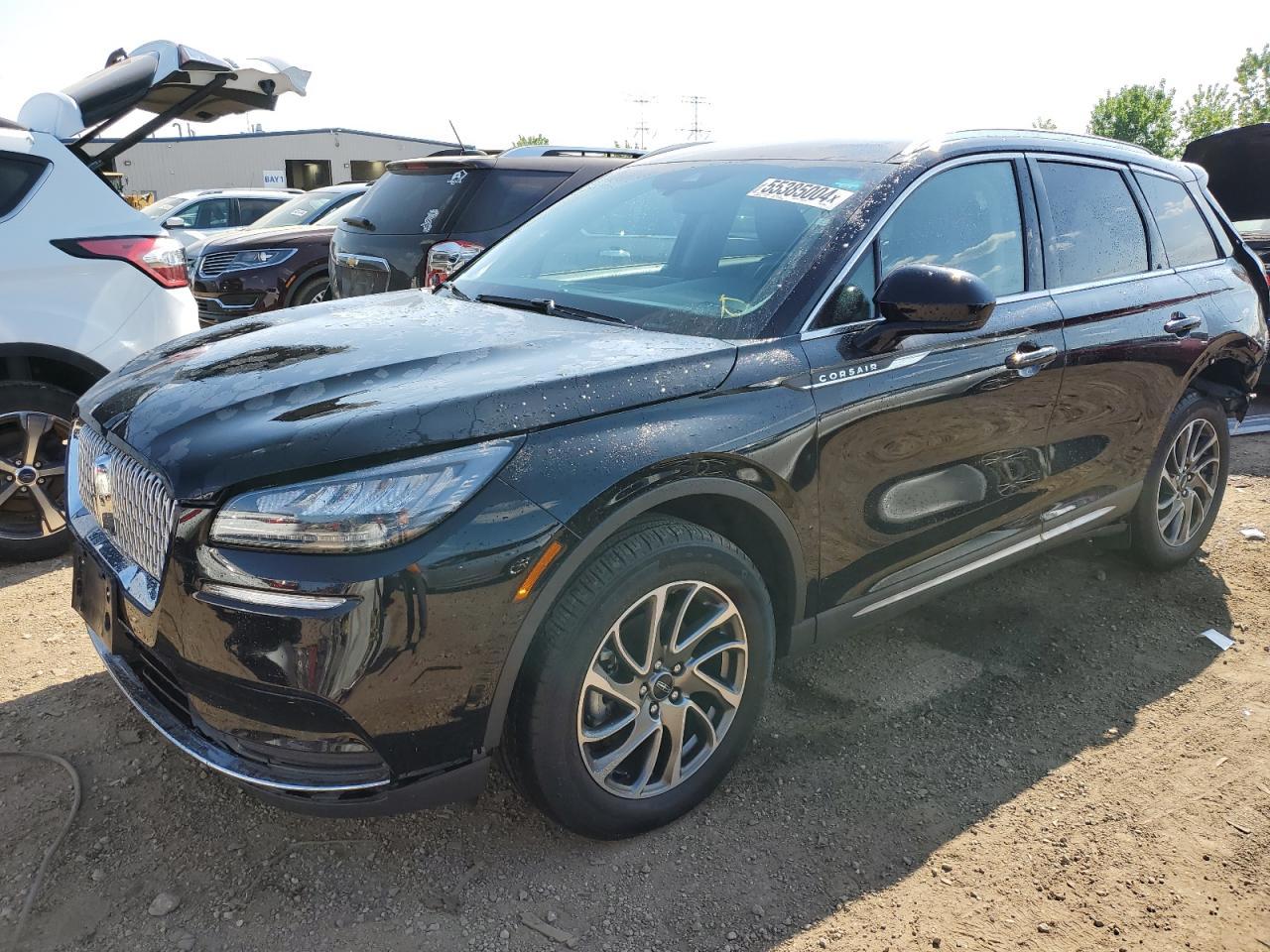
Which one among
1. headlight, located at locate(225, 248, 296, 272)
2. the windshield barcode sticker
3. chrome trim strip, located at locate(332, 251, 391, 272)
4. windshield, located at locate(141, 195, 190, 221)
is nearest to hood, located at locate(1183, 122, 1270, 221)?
chrome trim strip, located at locate(332, 251, 391, 272)

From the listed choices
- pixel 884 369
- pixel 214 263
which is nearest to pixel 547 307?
pixel 884 369

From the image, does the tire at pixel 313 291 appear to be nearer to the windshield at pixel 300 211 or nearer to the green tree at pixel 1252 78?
the windshield at pixel 300 211

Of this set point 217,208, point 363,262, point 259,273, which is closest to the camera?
point 363,262

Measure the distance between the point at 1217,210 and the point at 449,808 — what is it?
4.22 meters

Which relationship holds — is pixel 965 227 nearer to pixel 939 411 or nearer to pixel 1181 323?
pixel 939 411

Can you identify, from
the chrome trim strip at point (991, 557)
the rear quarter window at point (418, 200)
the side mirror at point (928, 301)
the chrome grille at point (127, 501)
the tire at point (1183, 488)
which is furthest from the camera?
the rear quarter window at point (418, 200)

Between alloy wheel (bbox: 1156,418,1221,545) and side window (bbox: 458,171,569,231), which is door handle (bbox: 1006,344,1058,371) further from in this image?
side window (bbox: 458,171,569,231)

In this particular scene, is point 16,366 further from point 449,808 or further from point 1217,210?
point 1217,210

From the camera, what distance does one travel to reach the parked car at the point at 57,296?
165 inches

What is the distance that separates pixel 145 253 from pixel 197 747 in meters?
3.09

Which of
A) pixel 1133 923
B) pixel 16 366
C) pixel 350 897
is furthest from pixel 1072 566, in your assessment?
pixel 16 366

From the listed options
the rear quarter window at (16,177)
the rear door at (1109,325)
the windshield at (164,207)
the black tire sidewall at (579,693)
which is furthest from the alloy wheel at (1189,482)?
the windshield at (164,207)

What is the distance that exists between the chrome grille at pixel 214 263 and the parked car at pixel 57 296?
394cm

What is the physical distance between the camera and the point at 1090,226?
363 centimetres
